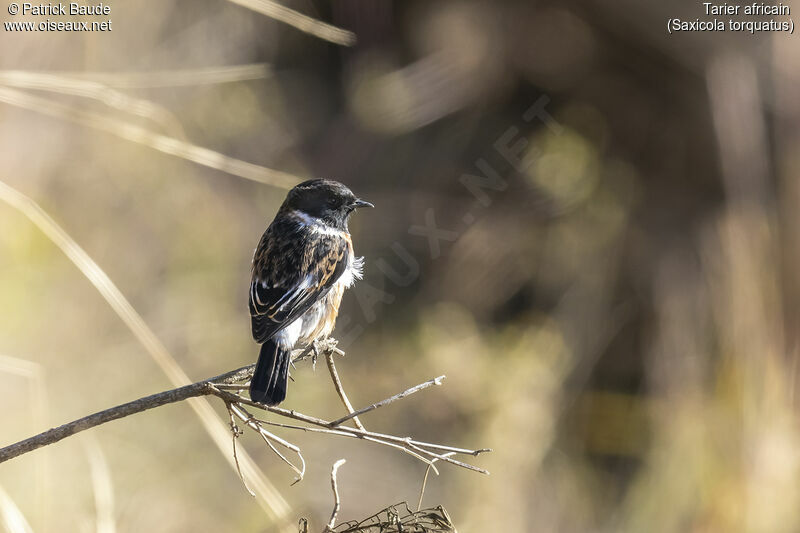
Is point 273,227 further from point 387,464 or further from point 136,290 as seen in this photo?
point 387,464

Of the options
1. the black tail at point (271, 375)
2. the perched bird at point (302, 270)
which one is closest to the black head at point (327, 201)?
the perched bird at point (302, 270)

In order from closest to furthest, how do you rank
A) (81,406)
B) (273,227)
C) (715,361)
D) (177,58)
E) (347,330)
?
(273,227)
(81,406)
(715,361)
(177,58)
(347,330)

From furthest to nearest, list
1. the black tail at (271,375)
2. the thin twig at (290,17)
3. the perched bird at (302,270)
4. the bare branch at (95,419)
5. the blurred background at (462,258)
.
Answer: the blurred background at (462,258)
the perched bird at (302,270)
the thin twig at (290,17)
the black tail at (271,375)
the bare branch at (95,419)

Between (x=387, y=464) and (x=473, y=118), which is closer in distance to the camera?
(x=387, y=464)

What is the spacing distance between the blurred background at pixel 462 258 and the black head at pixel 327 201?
1.04 m

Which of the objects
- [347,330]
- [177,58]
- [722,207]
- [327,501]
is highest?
[177,58]

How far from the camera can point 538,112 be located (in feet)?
20.1

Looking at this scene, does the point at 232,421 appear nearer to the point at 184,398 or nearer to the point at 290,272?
the point at 184,398

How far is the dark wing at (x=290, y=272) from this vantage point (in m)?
3.03

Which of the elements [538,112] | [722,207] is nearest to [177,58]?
[538,112]

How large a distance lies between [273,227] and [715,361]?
313cm

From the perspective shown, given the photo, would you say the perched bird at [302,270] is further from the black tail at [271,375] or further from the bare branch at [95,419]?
the bare branch at [95,419]

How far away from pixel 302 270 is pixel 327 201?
0.43 meters

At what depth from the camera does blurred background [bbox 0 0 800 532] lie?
4.54 meters
